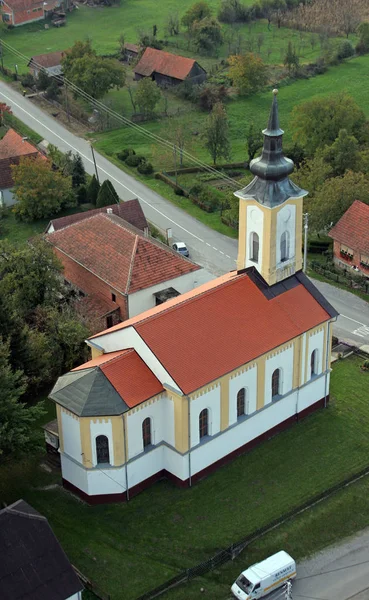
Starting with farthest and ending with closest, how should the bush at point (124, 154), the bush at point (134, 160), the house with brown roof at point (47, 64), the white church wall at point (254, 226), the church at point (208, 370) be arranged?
the house with brown roof at point (47, 64)
the bush at point (124, 154)
the bush at point (134, 160)
the white church wall at point (254, 226)
the church at point (208, 370)

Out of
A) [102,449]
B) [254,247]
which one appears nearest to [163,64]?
[254,247]

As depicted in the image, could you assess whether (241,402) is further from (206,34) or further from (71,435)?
(206,34)

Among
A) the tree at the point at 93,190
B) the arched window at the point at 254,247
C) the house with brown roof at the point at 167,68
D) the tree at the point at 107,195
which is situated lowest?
the tree at the point at 93,190

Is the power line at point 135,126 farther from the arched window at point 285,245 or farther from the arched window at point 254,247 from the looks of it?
the arched window at point 254,247

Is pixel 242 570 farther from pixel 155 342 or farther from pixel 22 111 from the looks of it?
pixel 22 111

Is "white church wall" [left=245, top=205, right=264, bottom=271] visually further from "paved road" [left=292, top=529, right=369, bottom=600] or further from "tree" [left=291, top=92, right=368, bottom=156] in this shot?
"tree" [left=291, top=92, right=368, bottom=156]

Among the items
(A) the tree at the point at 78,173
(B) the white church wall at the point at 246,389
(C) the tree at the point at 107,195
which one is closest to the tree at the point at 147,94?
(A) the tree at the point at 78,173
